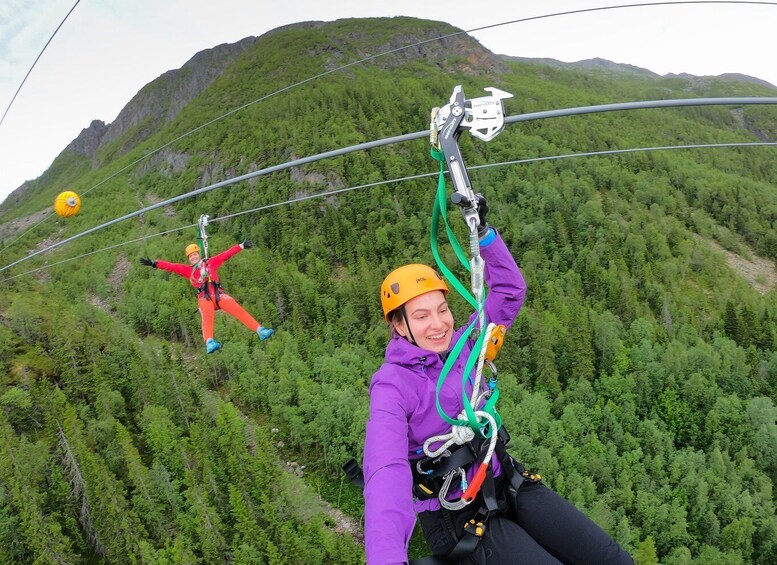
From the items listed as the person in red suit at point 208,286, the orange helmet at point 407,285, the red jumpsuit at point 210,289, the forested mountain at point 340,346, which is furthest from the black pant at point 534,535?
the red jumpsuit at point 210,289

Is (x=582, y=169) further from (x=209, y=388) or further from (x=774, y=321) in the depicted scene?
(x=209, y=388)

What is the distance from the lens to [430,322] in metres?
3.01

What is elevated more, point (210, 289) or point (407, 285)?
point (407, 285)

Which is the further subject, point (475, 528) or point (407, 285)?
point (407, 285)

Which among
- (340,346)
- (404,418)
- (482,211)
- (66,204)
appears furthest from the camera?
(340,346)

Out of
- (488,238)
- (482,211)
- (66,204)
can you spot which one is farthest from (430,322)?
(66,204)

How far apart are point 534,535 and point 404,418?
106 cm

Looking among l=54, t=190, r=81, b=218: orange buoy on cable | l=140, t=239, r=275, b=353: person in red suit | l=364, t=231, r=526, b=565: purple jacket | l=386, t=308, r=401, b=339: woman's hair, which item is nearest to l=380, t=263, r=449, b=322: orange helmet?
l=386, t=308, r=401, b=339: woman's hair

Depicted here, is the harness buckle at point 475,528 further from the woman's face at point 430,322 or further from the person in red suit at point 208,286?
the person in red suit at point 208,286

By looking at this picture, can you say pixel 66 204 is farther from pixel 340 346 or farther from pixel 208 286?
pixel 340 346

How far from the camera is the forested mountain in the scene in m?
34.3

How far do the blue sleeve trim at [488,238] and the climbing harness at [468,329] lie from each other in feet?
0.36

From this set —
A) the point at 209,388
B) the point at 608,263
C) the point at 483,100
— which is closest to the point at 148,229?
the point at 209,388

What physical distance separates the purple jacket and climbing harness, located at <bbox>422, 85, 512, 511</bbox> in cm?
12
